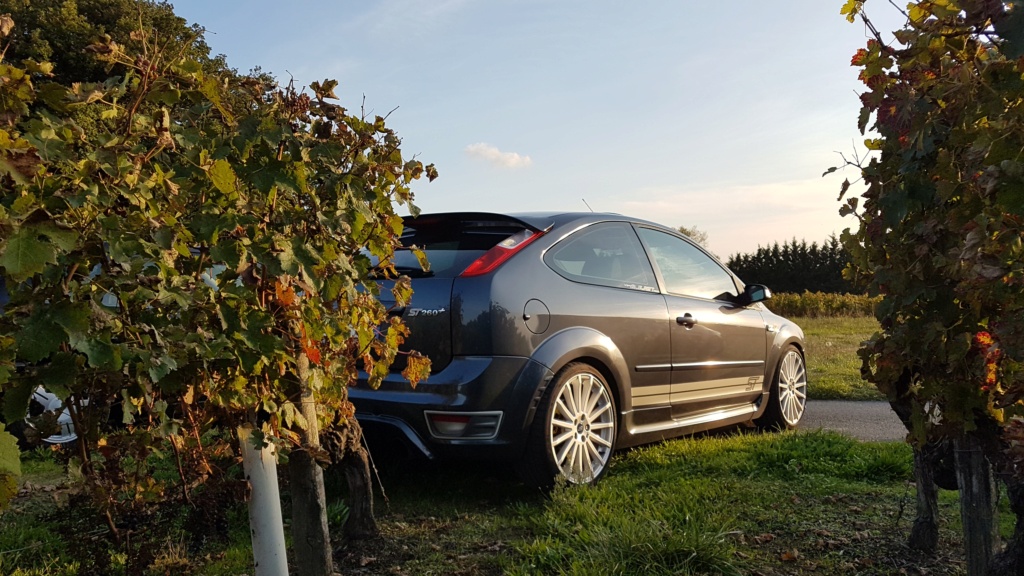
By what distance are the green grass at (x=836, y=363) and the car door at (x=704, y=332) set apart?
3.01ft

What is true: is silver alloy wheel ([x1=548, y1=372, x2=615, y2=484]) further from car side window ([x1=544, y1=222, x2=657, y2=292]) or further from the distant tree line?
the distant tree line

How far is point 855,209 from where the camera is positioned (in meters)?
2.75

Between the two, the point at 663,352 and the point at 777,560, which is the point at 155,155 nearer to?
the point at 777,560

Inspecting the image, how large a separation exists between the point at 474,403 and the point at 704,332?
84.4 inches

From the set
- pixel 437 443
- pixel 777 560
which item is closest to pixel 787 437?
pixel 777 560

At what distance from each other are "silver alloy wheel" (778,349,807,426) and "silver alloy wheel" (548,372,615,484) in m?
2.45

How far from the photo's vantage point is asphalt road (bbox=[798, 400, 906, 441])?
6.18m

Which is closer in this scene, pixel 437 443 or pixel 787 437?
pixel 437 443

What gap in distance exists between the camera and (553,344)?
A: 4.00m

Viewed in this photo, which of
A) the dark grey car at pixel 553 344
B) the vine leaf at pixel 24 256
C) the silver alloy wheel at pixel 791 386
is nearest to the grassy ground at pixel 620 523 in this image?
the dark grey car at pixel 553 344

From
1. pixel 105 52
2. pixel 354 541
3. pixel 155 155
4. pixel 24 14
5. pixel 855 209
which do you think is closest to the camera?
pixel 105 52

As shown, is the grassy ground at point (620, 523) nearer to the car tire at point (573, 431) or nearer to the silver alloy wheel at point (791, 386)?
the car tire at point (573, 431)

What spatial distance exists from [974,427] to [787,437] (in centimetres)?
277

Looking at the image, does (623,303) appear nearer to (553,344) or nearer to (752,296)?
(553,344)
